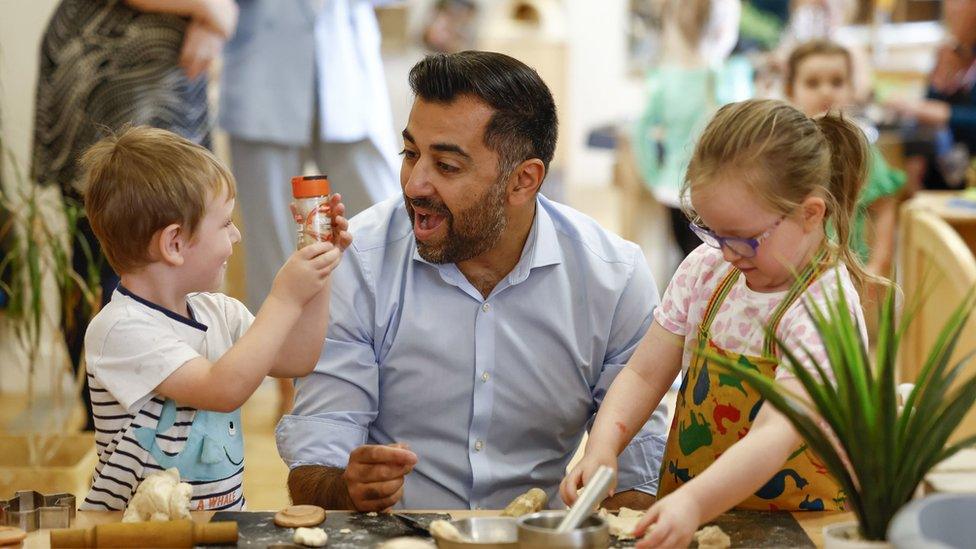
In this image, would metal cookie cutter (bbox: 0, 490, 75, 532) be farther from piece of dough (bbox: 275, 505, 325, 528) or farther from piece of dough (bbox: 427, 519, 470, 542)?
piece of dough (bbox: 427, 519, 470, 542)

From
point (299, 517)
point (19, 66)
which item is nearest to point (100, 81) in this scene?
point (19, 66)

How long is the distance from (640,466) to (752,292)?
472 millimetres

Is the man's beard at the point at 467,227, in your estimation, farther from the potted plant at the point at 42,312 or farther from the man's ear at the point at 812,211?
the potted plant at the point at 42,312

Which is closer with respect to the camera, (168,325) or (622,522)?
(622,522)

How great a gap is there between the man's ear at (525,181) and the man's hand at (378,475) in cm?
55

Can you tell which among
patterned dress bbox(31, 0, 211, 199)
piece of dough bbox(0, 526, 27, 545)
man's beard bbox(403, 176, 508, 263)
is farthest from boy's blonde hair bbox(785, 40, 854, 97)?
piece of dough bbox(0, 526, 27, 545)

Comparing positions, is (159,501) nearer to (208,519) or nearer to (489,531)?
(208,519)

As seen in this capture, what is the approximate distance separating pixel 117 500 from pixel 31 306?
1620 millimetres

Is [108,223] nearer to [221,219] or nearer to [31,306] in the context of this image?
[221,219]

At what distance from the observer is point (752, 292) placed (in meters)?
1.65

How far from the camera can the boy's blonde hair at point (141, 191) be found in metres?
1.61

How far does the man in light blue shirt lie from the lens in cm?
194

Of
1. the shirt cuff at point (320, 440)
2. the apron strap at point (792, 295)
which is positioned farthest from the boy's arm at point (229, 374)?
the apron strap at point (792, 295)

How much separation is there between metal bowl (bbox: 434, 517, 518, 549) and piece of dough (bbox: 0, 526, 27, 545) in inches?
19.3
